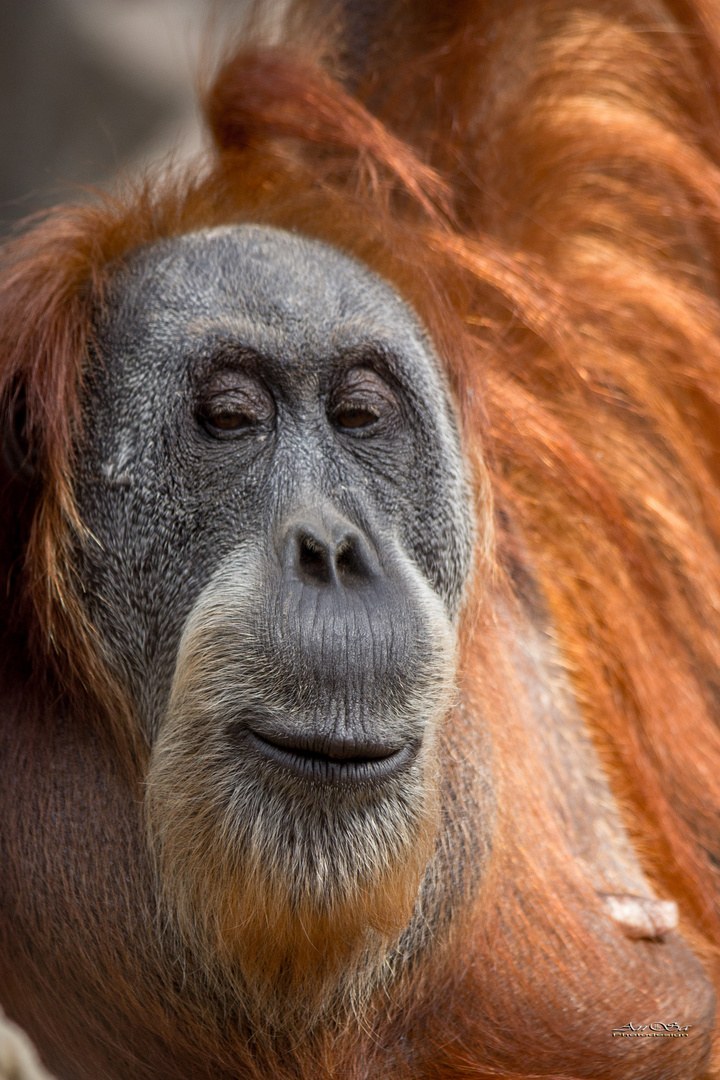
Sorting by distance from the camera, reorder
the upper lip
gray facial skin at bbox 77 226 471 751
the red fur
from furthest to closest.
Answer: the red fur, gray facial skin at bbox 77 226 471 751, the upper lip

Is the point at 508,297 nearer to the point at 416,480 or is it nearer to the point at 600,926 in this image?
the point at 416,480

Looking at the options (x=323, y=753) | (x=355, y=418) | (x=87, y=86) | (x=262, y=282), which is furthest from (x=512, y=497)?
(x=87, y=86)

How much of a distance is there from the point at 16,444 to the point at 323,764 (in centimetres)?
72

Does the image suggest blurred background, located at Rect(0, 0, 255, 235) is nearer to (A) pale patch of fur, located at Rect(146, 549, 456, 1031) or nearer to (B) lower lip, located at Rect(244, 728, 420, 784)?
(A) pale patch of fur, located at Rect(146, 549, 456, 1031)

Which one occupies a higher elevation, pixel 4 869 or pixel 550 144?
pixel 550 144

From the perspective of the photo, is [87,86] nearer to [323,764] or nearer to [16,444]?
[16,444]

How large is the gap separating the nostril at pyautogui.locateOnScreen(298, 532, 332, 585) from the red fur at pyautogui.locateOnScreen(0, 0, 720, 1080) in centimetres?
38

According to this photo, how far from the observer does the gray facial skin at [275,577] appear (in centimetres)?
149

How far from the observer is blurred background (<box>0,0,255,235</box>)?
441 centimetres

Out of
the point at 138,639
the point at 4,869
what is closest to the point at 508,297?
the point at 138,639

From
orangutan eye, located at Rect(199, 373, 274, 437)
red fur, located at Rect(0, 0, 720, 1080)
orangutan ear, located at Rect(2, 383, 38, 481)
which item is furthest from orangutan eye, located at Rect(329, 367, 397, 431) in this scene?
orangutan ear, located at Rect(2, 383, 38, 481)

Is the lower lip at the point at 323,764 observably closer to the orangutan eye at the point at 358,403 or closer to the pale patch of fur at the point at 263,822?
the pale patch of fur at the point at 263,822

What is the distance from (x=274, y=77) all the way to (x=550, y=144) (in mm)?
678

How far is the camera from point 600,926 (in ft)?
6.43
